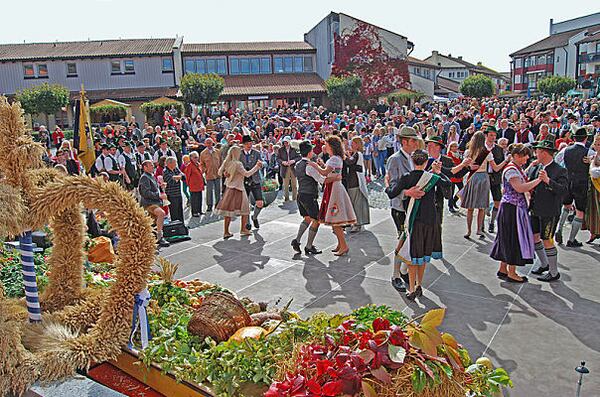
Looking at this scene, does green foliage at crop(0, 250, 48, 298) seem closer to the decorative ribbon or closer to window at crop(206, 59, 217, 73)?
the decorative ribbon

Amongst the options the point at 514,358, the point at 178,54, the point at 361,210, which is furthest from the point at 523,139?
the point at 178,54

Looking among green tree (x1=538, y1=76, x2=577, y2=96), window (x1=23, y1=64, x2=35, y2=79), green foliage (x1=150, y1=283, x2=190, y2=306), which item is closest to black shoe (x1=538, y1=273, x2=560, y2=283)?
green foliage (x1=150, y1=283, x2=190, y2=306)

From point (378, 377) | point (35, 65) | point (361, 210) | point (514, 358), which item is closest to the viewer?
point (378, 377)

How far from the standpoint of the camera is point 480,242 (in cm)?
900

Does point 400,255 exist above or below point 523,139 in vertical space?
below

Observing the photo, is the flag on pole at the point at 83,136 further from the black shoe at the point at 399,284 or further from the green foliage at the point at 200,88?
the green foliage at the point at 200,88

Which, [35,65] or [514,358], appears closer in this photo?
[514,358]

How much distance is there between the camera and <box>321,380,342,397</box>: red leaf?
2.89m

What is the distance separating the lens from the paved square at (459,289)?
507cm

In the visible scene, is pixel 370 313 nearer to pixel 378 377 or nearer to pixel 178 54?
pixel 378 377

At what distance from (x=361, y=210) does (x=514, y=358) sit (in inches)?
197

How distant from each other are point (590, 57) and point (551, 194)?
A: 6988 cm

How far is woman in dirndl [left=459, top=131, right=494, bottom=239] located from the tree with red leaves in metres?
35.6

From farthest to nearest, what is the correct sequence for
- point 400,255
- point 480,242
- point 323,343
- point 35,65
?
1. point 35,65
2. point 480,242
3. point 400,255
4. point 323,343
